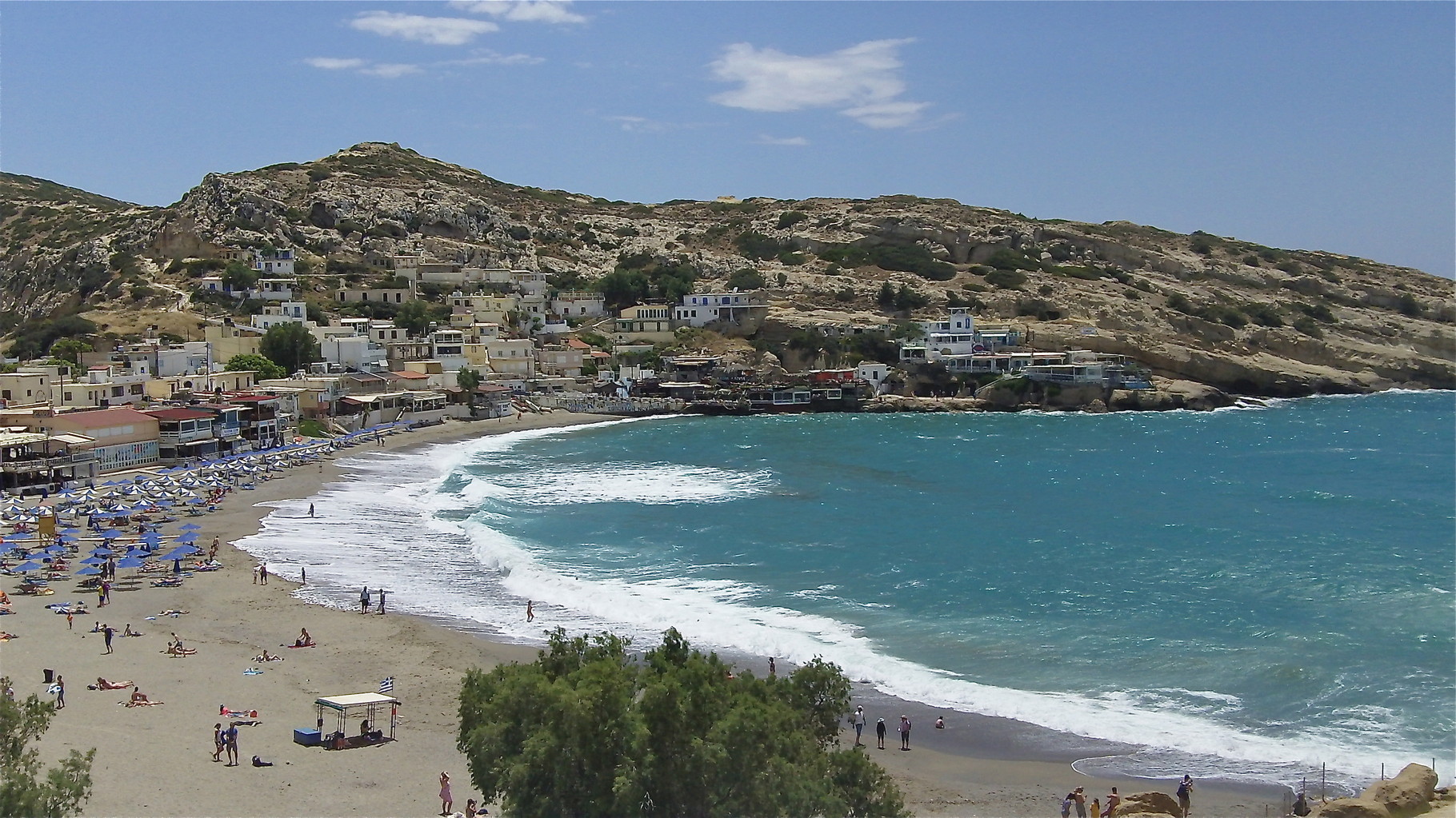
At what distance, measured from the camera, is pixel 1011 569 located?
3183 centimetres

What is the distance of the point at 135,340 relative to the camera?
7181 centimetres

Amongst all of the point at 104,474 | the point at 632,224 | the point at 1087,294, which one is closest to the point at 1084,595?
the point at 104,474

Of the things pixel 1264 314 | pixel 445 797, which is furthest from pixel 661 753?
pixel 1264 314

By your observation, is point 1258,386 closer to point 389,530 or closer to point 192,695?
point 389,530

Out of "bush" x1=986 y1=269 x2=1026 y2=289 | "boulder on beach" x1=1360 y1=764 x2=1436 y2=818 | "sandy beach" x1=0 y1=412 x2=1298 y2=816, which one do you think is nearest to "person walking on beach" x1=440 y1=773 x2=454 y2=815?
"sandy beach" x1=0 y1=412 x2=1298 y2=816

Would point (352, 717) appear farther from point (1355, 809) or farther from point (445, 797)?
point (1355, 809)

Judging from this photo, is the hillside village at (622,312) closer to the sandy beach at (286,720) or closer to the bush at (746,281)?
the bush at (746,281)

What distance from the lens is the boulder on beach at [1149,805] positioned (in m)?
15.7

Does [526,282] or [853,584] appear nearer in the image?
[853,584]

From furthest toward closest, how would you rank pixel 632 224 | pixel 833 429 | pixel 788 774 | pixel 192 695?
pixel 632 224, pixel 833 429, pixel 192 695, pixel 788 774

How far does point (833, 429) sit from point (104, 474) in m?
37.4

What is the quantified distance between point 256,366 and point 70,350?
10.3 meters

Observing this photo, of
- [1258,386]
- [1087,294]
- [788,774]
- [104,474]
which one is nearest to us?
[788,774]

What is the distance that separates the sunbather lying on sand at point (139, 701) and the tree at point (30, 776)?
7.57m
